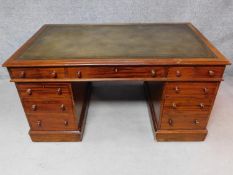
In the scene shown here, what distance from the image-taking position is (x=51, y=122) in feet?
4.77

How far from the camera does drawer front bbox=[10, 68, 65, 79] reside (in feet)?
3.96

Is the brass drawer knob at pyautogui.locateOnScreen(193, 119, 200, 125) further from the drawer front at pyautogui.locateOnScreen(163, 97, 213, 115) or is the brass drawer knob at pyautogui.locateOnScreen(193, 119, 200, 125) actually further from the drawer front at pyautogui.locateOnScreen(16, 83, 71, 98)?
the drawer front at pyautogui.locateOnScreen(16, 83, 71, 98)

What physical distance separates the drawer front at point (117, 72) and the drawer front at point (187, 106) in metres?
0.23

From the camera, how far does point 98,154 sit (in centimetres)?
144

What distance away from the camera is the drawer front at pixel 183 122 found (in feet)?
4.66

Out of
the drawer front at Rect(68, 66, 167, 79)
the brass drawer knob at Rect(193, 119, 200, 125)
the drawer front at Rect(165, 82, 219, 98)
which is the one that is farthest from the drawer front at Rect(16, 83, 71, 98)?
the brass drawer knob at Rect(193, 119, 200, 125)

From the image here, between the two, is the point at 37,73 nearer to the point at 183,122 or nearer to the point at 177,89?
the point at 177,89

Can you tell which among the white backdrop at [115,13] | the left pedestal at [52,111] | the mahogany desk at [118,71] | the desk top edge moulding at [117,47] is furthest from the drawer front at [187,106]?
the white backdrop at [115,13]

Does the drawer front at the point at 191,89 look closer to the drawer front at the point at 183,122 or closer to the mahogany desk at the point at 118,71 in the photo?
the mahogany desk at the point at 118,71

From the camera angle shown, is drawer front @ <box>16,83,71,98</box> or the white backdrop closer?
drawer front @ <box>16,83,71,98</box>

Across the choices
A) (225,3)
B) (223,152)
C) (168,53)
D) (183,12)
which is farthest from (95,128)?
(225,3)

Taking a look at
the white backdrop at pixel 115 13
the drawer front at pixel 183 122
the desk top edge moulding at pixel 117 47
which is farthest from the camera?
the white backdrop at pixel 115 13

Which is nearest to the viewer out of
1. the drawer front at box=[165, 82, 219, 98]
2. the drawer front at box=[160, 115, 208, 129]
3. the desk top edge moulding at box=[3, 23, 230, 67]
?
the desk top edge moulding at box=[3, 23, 230, 67]

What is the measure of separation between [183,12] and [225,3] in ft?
1.28
